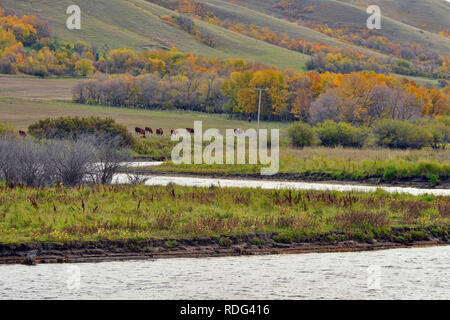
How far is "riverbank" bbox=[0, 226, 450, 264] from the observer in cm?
2430

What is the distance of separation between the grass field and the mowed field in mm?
53357

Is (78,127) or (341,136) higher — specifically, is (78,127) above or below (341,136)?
above

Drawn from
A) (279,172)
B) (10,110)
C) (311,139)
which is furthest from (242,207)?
(10,110)

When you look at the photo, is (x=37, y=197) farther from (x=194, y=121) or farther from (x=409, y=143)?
(x=194, y=121)

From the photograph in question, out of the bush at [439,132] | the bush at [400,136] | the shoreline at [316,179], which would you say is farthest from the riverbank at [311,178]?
the bush at [439,132]

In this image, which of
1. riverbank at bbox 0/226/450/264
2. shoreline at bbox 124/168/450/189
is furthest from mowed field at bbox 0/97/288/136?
riverbank at bbox 0/226/450/264

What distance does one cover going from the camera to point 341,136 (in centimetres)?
7644

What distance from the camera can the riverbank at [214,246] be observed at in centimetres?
2430

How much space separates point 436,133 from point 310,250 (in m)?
52.7

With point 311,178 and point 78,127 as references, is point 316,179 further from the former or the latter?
point 78,127

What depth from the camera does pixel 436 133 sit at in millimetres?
76312

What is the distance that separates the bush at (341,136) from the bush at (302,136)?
1.19m

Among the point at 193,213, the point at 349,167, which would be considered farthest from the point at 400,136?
the point at 193,213

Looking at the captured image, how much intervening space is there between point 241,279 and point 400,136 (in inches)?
2103
